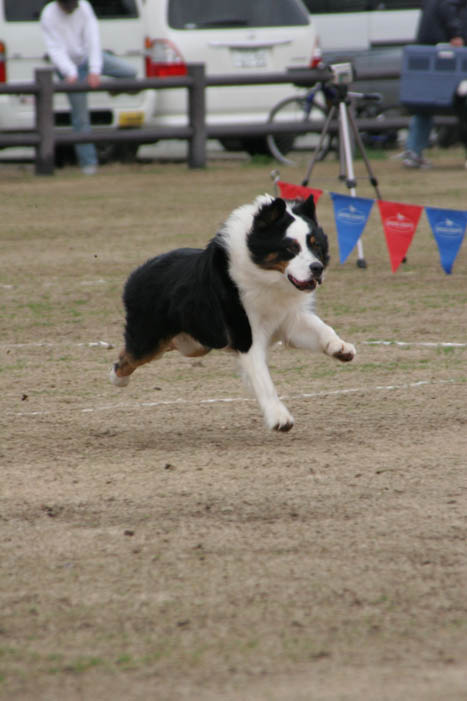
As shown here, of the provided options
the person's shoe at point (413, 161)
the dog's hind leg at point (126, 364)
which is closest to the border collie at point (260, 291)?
the dog's hind leg at point (126, 364)

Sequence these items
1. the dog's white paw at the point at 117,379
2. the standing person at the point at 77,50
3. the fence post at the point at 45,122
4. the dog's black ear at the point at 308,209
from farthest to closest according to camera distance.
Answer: the fence post at the point at 45,122
the standing person at the point at 77,50
the dog's white paw at the point at 117,379
the dog's black ear at the point at 308,209

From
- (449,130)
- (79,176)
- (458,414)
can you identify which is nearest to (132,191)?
(79,176)

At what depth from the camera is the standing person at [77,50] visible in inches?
645

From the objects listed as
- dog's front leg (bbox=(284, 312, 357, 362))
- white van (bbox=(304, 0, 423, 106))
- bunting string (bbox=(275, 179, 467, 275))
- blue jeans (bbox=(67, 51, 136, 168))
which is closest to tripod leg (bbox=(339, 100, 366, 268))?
bunting string (bbox=(275, 179, 467, 275))

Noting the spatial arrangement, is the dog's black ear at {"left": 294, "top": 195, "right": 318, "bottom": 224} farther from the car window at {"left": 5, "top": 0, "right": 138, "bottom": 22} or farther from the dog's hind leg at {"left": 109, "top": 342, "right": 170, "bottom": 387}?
the car window at {"left": 5, "top": 0, "right": 138, "bottom": 22}

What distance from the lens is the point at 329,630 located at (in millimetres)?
3844

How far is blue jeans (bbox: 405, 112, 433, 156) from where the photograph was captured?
685 inches

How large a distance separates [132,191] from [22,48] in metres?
2.64

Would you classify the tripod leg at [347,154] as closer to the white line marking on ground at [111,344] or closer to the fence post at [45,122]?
the white line marking on ground at [111,344]

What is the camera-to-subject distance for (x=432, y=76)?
1702 cm

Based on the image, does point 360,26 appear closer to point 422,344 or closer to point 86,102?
point 86,102

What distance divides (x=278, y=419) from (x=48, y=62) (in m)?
12.6

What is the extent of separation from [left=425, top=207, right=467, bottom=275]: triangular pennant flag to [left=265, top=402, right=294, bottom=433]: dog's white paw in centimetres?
434

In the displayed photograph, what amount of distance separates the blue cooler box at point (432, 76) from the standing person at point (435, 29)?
0.80ft
